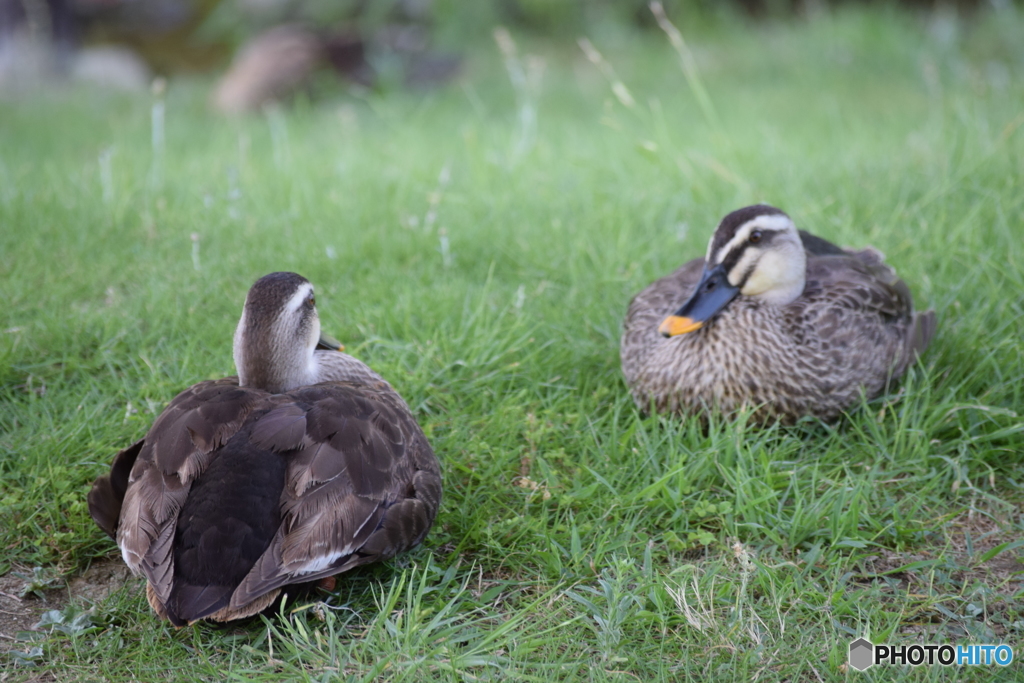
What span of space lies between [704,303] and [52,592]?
8.11 feet

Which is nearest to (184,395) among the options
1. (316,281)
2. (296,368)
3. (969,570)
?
(296,368)

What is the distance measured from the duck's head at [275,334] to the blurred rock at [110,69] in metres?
7.02

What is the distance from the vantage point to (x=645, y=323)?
3738 millimetres

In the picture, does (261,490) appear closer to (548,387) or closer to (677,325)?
(548,387)

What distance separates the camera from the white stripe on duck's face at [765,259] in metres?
3.57

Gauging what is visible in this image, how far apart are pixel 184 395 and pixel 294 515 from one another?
2.16 ft

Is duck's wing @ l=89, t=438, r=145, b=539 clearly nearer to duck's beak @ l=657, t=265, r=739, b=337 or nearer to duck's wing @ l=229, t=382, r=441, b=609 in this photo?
duck's wing @ l=229, t=382, r=441, b=609

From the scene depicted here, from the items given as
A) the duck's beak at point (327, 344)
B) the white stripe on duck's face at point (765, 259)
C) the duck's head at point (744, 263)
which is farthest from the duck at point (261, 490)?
the white stripe on duck's face at point (765, 259)

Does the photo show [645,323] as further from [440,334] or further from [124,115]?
[124,115]

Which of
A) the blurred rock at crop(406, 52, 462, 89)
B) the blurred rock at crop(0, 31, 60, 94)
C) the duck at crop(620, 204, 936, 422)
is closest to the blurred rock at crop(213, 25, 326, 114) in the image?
the blurred rock at crop(406, 52, 462, 89)

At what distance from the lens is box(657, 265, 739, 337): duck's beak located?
11.5ft

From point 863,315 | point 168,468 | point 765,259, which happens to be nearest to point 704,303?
point 765,259

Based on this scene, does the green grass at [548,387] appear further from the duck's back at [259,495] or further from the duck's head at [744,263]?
the duck's head at [744,263]

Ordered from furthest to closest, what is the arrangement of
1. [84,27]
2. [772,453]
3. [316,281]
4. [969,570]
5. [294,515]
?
[84,27] < [316,281] < [772,453] < [969,570] < [294,515]
